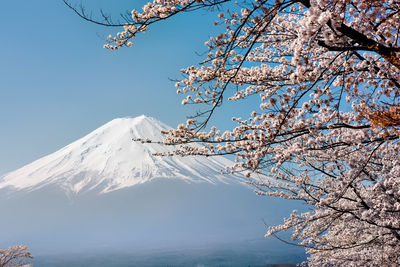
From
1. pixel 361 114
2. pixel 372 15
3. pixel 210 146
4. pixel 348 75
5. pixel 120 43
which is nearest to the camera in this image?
pixel 372 15

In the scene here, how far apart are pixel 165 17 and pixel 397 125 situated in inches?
113

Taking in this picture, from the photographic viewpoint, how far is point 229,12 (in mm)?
4066

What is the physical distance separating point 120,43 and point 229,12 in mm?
1601

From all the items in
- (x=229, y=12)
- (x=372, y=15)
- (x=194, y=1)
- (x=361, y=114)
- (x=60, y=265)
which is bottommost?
(x=60, y=265)

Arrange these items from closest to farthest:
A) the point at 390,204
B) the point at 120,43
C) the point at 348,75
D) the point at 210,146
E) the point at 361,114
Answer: the point at 361,114, the point at 348,75, the point at 120,43, the point at 210,146, the point at 390,204

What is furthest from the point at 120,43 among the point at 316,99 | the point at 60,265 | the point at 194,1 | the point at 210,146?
Result: the point at 60,265

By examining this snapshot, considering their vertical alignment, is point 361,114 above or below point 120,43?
below

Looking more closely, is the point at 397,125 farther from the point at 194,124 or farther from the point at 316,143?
the point at 194,124

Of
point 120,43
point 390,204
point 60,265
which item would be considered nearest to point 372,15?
point 120,43

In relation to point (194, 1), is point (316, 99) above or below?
below

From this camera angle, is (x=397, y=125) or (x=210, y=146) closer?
(x=397, y=125)

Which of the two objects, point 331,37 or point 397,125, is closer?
point 331,37

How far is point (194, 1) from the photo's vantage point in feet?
11.1

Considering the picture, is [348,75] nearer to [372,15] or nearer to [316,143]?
[372,15]
